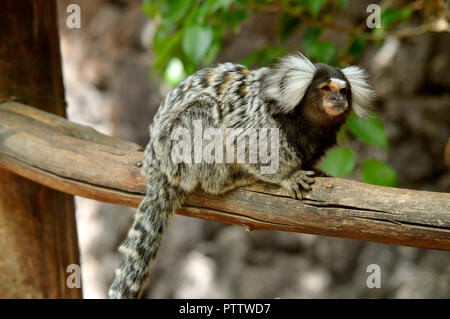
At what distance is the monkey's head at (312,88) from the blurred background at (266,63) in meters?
0.55

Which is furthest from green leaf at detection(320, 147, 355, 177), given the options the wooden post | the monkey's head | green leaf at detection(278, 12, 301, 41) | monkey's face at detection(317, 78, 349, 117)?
the wooden post

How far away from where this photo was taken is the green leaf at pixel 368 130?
247 centimetres

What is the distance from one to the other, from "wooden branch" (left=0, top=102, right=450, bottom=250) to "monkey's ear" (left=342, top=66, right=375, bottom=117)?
20.9 inches

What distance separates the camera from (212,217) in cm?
236

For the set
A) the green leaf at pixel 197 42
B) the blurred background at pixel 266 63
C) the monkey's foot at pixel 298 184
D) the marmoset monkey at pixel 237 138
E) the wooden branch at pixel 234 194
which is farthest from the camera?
the blurred background at pixel 266 63

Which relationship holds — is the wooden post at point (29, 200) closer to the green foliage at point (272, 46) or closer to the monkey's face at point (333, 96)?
the green foliage at point (272, 46)

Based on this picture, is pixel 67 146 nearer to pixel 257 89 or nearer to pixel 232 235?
pixel 257 89

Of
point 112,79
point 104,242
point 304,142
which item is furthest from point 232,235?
point 304,142

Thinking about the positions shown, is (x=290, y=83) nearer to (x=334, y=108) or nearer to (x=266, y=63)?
(x=334, y=108)

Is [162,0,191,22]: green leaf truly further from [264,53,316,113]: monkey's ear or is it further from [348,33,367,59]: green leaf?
[348,33,367,59]: green leaf

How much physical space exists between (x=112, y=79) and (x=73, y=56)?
1.90ft

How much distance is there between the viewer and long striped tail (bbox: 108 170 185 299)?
2240mm

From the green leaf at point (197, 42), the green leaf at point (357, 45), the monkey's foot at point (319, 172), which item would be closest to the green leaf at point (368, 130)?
the monkey's foot at point (319, 172)
